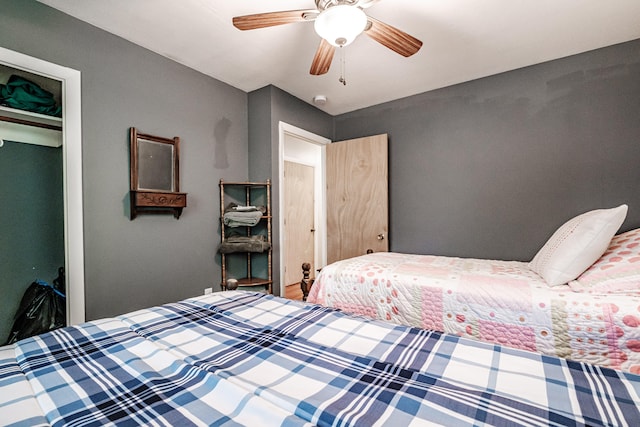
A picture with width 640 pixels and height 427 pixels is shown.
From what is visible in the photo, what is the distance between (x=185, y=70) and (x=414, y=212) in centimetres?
261

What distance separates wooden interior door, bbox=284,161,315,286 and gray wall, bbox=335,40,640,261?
5.57 ft

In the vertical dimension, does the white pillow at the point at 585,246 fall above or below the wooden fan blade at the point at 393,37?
below

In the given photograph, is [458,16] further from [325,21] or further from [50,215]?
[50,215]

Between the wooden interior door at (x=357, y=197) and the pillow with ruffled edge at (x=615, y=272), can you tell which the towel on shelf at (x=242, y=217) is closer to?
the wooden interior door at (x=357, y=197)

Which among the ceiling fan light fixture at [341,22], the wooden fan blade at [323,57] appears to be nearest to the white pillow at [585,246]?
the ceiling fan light fixture at [341,22]

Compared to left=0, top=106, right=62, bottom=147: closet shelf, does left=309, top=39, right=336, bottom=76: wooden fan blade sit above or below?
above

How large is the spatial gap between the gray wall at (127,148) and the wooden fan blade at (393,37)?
1711 mm

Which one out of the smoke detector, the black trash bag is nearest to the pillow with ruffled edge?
the smoke detector

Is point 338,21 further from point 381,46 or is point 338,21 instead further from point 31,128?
point 31,128

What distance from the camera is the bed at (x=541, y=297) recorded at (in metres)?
1.28

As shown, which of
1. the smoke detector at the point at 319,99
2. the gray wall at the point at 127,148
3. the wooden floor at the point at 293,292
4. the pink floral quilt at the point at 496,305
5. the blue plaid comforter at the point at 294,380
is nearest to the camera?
the blue plaid comforter at the point at 294,380

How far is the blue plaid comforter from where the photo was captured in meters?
0.58

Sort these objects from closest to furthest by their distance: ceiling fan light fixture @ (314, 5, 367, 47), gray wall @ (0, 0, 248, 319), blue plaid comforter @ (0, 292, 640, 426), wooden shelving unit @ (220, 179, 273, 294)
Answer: blue plaid comforter @ (0, 292, 640, 426)
ceiling fan light fixture @ (314, 5, 367, 47)
gray wall @ (0, 0, 248, 319)
wooden shelving unit @ (220, 179, 273, 294)

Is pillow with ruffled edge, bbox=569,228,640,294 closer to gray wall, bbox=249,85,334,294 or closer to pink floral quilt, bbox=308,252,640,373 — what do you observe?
pink floral quilt, bbox=308,252,640,373
